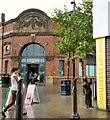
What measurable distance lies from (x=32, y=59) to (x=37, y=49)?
1.67 meters

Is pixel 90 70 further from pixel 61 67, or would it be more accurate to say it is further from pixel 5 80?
pixel 5 80

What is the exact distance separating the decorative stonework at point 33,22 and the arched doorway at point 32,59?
8.35 feet

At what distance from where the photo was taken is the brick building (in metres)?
42.4

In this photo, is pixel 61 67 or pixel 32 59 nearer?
pixel 61 67

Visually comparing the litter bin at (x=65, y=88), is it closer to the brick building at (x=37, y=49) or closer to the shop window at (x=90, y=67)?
the brick building at (x=37, y=49)

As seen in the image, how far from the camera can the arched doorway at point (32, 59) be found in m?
43.1

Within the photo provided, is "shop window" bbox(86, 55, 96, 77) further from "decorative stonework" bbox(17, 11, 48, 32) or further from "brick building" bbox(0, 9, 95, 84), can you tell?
"decorative stonework" bbox(17, 11, 48, 32)

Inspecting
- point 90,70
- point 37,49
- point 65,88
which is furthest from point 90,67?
point 65,88

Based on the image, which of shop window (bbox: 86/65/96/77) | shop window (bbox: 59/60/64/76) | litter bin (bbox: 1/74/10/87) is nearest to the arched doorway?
shop window (bbox: 59/60/64/76)

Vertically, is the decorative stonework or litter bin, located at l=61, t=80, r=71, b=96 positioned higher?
the decorative stonework

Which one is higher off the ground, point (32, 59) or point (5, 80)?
point (32, 59)

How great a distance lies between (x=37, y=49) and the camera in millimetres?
43625

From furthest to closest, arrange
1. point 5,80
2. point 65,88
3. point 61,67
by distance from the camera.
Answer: point 61,67 → point 5,80 → point 65,88

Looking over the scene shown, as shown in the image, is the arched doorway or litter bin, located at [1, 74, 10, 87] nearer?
litter bin, located at [1, 74, 10, 87]
